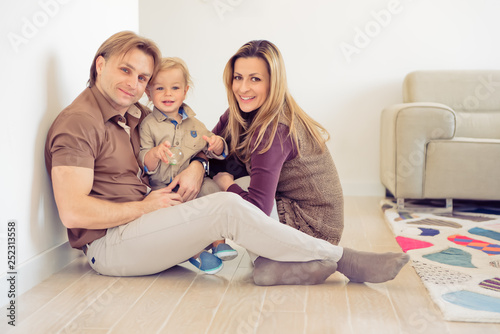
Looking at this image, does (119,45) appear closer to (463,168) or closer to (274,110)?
(274,110)

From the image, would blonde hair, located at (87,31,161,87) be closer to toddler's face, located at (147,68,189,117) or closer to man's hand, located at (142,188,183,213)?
toddler's face, located at (147,68,189,117)

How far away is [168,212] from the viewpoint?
1934mm

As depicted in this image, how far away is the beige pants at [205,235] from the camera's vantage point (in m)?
1.88

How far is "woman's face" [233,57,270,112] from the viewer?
82.7 inches

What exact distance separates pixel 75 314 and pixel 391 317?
37.9 inches

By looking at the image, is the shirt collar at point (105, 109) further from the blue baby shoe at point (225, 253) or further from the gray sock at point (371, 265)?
the gray sock at point (371, 265)

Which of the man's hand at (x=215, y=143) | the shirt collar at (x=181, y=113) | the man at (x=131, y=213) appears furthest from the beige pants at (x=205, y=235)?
the shirt collar at (x=181, y=113)

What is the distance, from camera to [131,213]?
196 centimetres

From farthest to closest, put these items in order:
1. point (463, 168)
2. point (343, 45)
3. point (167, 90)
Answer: point (343, 45) → point (463, 168) → point (167, 90)

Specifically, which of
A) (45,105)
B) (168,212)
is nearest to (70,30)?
(45,105)

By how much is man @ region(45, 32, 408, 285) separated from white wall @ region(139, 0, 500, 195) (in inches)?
86.2

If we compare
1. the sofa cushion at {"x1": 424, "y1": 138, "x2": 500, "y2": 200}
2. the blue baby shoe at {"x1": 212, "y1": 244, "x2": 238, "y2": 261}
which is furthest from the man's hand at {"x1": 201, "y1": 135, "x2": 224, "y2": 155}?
the sofa cushion at {"x1": 424, "y1": 138, "x2": 500, "y2": 200}

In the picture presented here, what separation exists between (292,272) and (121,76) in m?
0.94

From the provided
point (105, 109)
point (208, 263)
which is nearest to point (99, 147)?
point (105, 109)
